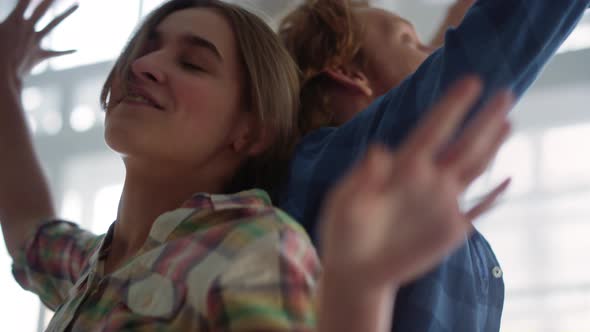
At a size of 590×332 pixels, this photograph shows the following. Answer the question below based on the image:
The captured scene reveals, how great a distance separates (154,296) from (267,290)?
135 mm

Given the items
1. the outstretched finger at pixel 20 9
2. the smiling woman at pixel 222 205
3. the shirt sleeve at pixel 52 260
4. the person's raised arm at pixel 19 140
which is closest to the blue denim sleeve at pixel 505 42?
the smiling woman at pixel 222 205

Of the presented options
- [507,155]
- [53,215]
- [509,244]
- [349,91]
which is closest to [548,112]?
[507,155]

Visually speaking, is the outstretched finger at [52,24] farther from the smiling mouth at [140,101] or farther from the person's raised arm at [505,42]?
the person's raised arm at [505,42]

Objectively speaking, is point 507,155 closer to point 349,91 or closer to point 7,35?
point 349,91

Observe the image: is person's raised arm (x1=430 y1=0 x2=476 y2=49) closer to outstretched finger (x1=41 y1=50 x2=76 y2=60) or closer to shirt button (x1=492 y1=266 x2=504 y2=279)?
shirt button (x1=492 y1=266 x2=504 y2=279)

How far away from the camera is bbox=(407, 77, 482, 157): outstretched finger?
354mm

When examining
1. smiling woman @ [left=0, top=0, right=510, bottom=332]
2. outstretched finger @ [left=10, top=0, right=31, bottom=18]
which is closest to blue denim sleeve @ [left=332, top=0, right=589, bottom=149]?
smiling woman @ [left=0, top=0, right=510, bottom=332]

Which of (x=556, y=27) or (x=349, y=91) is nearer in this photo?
(x=556, y=27)

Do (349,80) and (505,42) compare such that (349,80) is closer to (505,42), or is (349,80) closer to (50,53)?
(505,42)

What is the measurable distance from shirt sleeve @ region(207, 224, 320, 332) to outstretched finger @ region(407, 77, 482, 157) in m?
0.18

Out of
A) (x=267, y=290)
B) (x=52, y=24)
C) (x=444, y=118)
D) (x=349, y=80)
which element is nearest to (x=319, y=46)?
(x=349, y=80)

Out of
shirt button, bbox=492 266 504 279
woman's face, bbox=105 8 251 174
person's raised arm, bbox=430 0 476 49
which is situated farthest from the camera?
person's raised arm, bbox=430 0 476 49

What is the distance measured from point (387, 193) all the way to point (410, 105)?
0.33 meters

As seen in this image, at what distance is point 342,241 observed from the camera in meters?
0.37
